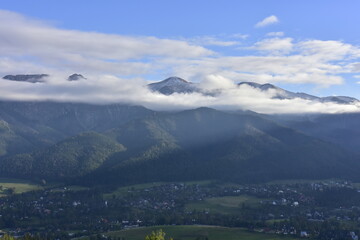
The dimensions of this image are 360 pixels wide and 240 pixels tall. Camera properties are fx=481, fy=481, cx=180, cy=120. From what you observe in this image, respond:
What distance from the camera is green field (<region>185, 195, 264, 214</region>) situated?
16232 cm

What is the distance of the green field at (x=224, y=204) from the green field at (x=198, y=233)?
87.5 feet

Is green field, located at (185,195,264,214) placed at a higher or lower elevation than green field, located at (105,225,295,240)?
lower

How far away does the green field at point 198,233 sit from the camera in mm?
123250

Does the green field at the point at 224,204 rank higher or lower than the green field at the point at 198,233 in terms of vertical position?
lower

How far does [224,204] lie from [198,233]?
44.2m

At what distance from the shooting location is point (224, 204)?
171m

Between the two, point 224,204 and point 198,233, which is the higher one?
point 198,233

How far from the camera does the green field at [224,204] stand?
16232cm

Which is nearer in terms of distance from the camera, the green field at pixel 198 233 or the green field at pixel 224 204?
the green field at pixel 198 233

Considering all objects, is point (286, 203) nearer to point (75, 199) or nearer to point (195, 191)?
point (195, 191)

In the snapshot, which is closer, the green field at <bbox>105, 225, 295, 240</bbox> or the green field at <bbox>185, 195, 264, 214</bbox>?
the green field at <bbox>105, 225, 295, 240</bbox>

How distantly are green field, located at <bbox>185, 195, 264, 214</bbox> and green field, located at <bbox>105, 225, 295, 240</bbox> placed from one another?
26668mm

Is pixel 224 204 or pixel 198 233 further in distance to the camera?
pixel 224 204

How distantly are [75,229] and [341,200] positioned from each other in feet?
318
